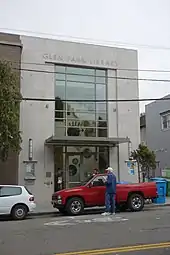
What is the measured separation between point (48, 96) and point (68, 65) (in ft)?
7.78

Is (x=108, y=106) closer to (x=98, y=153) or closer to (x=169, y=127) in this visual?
(x=98, y=153)

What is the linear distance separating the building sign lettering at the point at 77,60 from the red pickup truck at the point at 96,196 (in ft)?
29.2

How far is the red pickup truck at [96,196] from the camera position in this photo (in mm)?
15727

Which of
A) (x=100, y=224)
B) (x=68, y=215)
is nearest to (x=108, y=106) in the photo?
(x=68, y=215)

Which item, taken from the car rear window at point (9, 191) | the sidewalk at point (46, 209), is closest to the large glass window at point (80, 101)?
the sidewalk at point (46, 209)

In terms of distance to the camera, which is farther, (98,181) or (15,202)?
(98,181)

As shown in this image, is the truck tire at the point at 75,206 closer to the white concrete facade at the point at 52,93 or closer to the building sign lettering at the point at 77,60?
the white concrete facade at the point at 52,93

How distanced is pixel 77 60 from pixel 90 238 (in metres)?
15.2

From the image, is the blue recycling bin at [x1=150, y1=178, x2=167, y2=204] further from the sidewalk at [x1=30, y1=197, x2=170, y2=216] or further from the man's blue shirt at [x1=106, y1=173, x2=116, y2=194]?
the man's blue shirt at [x1=106, y1=173, x2=116, y2=194]

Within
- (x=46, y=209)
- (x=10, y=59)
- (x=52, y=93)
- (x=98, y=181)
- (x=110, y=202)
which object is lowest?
(x=46, y=209)

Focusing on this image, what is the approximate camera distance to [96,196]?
16.1 m

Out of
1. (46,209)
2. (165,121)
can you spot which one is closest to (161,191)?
(46,209)

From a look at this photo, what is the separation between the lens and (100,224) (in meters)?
11.9

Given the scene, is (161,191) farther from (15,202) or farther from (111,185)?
(15,202)
